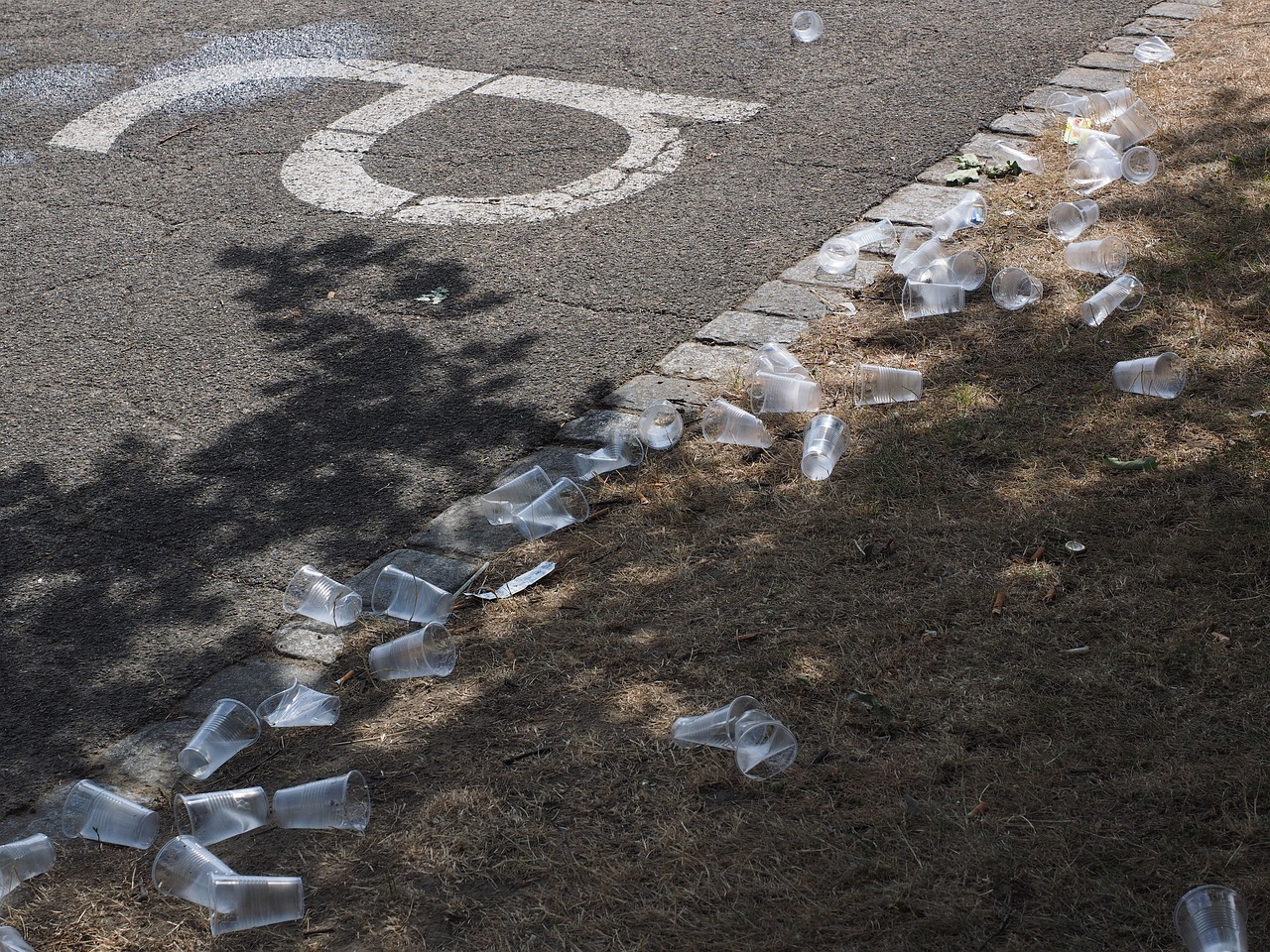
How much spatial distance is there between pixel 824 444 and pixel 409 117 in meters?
3.69

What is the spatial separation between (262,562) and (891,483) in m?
1.65

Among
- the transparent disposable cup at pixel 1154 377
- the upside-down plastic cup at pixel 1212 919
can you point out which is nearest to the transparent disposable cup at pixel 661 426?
the transparent disposable cup at pixel 1154 377

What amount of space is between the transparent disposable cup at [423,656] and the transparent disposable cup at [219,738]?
310mm

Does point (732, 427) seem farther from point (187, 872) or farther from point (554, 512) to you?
point (187, 872)

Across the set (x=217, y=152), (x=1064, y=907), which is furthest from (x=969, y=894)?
(x=217, y=152)

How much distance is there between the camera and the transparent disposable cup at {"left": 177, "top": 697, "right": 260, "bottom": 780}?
2617 mm

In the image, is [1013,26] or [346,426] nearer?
[346,426]

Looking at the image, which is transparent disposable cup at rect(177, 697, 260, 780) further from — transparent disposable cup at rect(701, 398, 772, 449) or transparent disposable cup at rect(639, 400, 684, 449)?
transparent disposable cup at rect(701, 398, 772, 449)

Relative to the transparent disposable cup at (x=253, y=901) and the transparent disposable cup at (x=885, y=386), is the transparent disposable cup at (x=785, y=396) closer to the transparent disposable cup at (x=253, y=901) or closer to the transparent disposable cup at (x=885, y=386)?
the transparent disposable cup at (x=885, y=386)

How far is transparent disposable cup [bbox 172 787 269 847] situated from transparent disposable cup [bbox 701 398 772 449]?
1.66 metres

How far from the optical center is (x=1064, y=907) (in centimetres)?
210

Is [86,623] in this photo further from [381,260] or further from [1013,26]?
[1013,26]

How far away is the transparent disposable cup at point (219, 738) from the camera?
2617mm

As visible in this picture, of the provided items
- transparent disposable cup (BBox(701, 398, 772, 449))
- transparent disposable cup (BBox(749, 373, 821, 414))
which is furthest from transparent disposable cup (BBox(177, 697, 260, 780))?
transparent disposable cup (BBox(749, 373, 821, 414))
